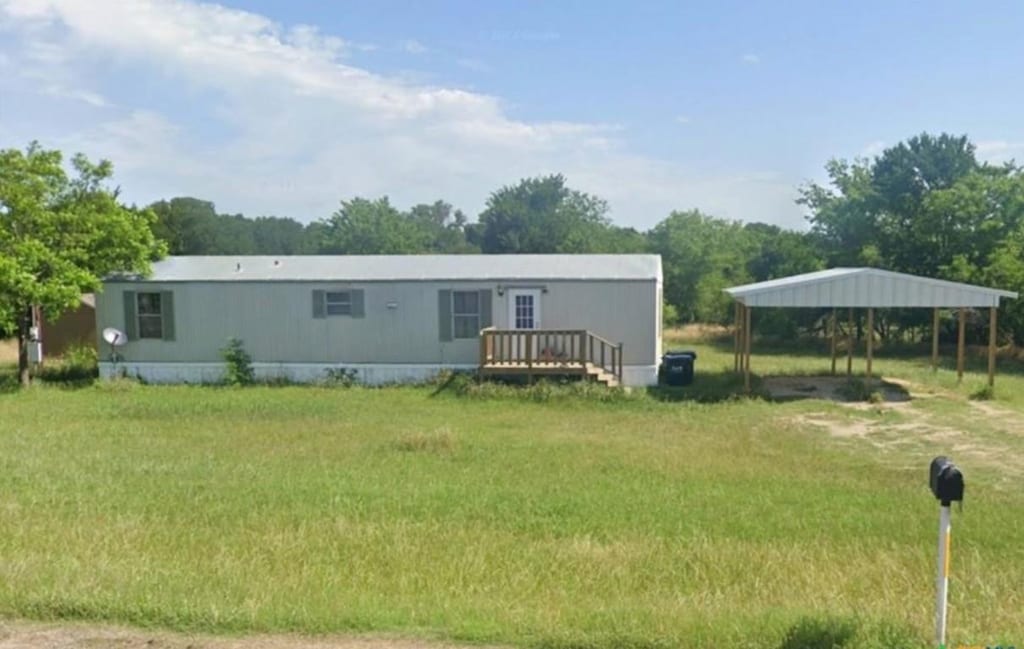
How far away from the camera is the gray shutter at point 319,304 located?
17500mm

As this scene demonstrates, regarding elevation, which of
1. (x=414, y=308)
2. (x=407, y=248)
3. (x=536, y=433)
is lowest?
(x=536, y=433)

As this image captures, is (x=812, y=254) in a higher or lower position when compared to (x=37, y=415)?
higher

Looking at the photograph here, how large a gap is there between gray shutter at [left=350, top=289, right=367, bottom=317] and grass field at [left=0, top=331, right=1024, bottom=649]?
476 centimetres

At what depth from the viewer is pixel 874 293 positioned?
14766mm

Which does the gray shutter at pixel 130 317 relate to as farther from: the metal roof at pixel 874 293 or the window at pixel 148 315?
the metal roof at pixel 874 293

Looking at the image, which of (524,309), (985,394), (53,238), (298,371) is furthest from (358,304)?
(985,394)

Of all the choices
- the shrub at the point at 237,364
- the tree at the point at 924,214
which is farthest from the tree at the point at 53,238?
the tree at the point at 924,214

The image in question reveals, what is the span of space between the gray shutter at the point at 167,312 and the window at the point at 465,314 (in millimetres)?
7192

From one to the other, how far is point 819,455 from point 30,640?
9071 mm

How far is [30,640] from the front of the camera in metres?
3.53

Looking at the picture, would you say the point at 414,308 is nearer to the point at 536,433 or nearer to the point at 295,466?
the point at 536,433

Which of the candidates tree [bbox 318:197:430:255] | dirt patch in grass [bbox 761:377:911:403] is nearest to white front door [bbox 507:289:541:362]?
dirt patch in grass [bbox 761:377:911:403]

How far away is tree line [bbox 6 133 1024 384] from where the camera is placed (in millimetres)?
16438

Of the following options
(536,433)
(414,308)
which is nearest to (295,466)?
(536,433)
